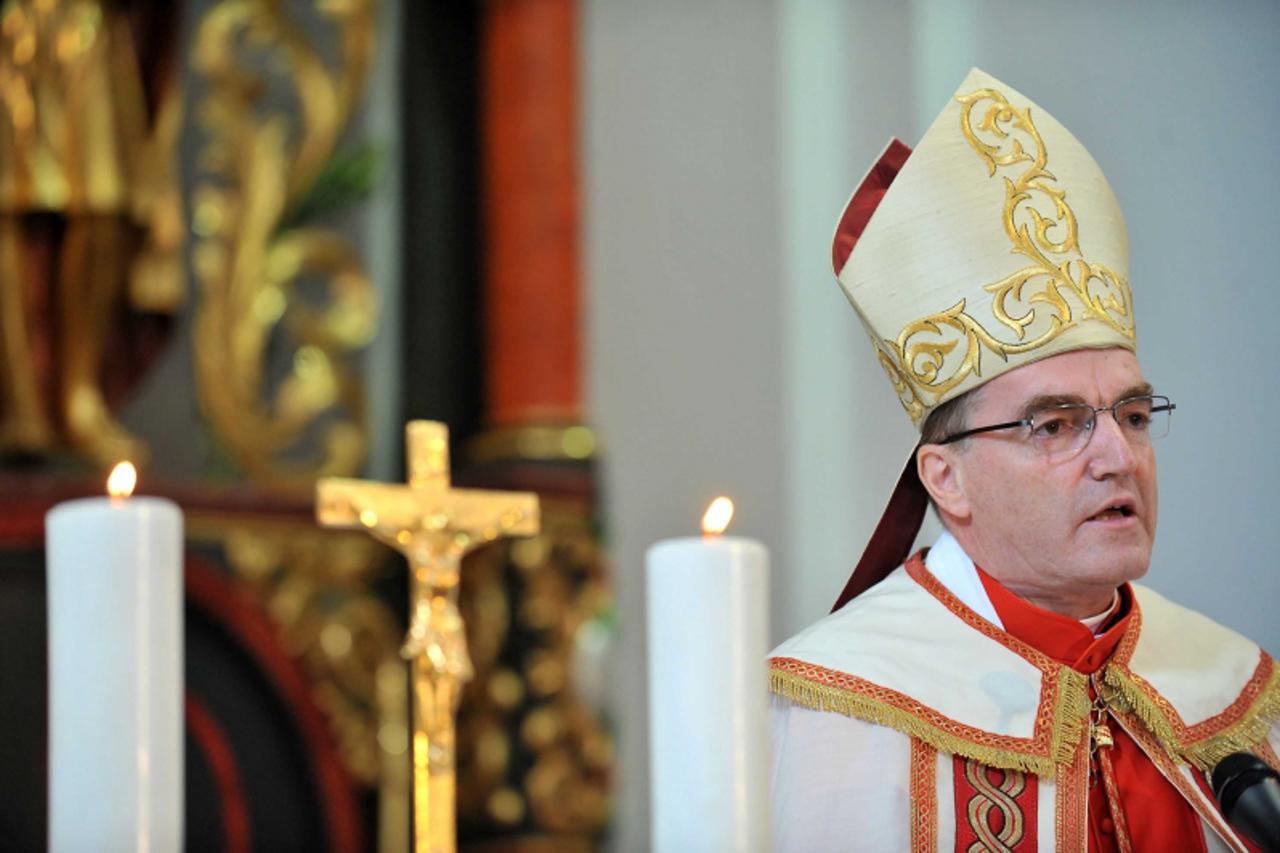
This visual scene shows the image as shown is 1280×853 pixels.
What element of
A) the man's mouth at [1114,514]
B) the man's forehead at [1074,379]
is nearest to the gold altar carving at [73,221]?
the man's forehead at [1074,379]

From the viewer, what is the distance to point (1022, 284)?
2.20 meters

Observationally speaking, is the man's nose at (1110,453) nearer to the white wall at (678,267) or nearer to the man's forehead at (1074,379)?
the man's forehead at (1074,379)

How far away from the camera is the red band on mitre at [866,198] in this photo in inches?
90.5

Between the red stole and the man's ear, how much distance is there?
0.08 meters

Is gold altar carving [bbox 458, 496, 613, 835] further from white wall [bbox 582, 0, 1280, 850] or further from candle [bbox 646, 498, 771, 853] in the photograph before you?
candle [bbox 646, 498, 771, 853]

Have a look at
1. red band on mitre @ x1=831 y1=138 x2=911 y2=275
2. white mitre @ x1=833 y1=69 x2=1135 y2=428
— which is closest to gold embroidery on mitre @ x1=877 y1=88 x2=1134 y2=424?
white mitre @ x1=833 y1=69 x2=1135 y2=428

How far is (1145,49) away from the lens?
2914 millimetres

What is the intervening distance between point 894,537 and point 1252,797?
83cm

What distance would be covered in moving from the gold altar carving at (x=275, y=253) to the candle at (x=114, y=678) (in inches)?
116

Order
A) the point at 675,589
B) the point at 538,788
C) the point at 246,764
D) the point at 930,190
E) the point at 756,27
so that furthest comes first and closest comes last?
the point at 756,27 < the point at 538,788 < the point at 246,764 < the point at 930,190 < the point at 675,589

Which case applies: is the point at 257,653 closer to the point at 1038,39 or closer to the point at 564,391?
the point at 564,391

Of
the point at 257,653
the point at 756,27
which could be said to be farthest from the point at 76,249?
the point at 756,27

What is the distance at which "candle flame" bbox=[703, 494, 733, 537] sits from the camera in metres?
1.18

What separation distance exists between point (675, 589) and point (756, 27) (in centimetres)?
303
